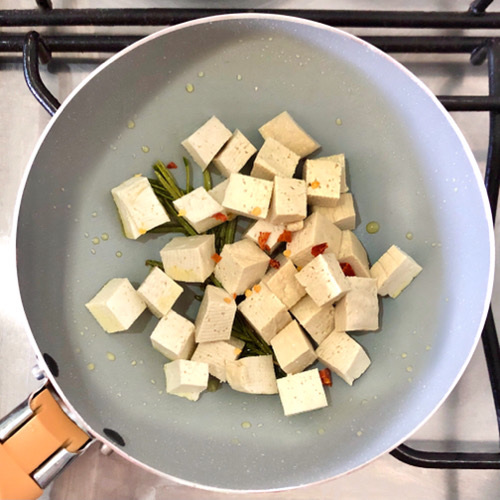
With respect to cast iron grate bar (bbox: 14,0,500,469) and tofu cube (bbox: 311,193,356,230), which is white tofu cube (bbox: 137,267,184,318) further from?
cast iron grate bar (bbox: 14,0,500,469)

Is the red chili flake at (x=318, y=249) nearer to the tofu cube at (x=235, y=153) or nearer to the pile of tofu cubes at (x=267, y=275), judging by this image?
the pile of tofu cubes at (x=267, y=275)

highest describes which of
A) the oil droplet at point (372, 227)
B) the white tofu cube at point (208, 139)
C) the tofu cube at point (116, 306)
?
the white tofu cube at point (208, 139)

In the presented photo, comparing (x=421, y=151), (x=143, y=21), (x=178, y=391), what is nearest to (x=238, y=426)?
(x=178, y=391)

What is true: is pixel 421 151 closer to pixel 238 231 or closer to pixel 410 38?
pixel 410 38

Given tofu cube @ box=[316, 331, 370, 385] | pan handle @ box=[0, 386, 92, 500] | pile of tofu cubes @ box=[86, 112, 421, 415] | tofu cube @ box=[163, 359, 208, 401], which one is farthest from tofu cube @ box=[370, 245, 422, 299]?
pan handle @ box=[0, 386, 92, 500]

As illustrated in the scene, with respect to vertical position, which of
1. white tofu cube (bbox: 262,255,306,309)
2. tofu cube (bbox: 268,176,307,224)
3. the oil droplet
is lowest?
the oil droplet

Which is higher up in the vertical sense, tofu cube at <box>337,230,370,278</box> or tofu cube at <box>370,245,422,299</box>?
tofu cube at <box>337,230,370,278</box>

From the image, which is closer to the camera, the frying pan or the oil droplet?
the frying pan

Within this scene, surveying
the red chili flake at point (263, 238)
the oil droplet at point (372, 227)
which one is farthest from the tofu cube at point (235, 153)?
the oil droplet at point (372, 227)
